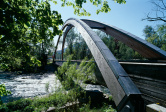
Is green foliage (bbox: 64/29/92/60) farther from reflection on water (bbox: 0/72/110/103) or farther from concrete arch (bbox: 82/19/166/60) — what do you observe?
concrete arch (bbox: 82/19/166/60)

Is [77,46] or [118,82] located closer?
[118,82]

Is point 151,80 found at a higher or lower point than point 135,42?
lower

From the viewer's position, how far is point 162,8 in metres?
8.07

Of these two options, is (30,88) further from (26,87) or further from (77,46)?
(77,46)

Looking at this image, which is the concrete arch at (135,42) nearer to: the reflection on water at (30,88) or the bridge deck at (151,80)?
the bridge deck at (151,80)

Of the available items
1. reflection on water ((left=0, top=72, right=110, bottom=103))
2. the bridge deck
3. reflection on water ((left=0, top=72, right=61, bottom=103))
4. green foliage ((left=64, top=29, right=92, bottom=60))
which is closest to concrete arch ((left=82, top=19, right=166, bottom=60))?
the bridge deck

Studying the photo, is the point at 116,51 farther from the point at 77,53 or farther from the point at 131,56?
the point at 77,53

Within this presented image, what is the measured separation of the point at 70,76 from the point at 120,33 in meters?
3.29

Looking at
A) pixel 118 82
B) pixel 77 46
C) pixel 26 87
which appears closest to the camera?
pixel 118 82

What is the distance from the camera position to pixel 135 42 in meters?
3.95

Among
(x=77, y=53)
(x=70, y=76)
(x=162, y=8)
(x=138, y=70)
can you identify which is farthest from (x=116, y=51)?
(x=138, y=70)

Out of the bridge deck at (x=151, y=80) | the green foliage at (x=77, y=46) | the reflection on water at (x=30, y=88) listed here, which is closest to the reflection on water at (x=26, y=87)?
the reflection on water at (x=30, y=88)

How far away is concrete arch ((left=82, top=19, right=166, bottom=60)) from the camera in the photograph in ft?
9.85

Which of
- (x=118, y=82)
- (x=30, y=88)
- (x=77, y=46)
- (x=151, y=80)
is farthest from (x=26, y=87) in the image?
(x=77, y=46)
